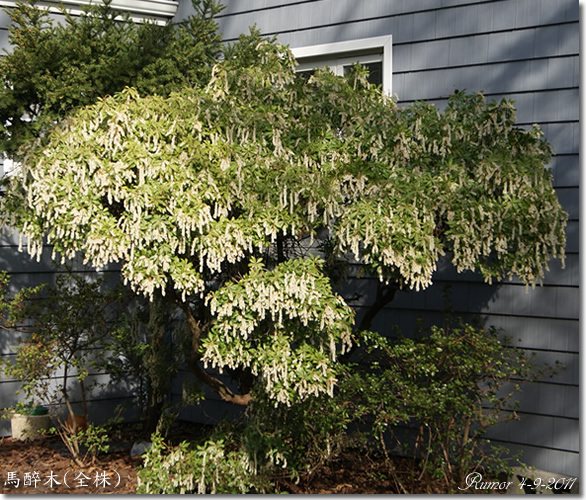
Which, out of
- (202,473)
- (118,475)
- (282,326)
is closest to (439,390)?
(282,326)

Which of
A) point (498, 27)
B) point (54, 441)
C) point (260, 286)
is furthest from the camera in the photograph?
point (54, 441)

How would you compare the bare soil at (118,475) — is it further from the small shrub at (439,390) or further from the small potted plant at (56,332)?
the small shrub at (439,390)

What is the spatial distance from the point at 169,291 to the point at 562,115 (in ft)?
11.1

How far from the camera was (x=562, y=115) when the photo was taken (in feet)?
18.2

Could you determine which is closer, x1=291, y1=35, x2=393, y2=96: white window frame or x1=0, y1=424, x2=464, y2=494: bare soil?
x1=0, y1=424, x2=464, y2=494: bare soil

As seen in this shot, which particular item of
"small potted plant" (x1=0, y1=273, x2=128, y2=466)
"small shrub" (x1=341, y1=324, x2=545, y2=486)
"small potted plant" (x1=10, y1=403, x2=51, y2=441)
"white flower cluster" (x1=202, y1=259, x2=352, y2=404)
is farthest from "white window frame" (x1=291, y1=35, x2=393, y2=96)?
"small potted plant" (x1=10, y1=403, x2=51, y2=441)

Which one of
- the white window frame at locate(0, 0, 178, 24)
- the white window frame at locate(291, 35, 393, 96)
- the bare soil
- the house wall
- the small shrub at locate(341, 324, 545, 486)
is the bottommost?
the bare soil

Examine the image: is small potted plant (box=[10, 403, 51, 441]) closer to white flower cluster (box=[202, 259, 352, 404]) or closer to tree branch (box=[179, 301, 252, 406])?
tree branch (box=[179, 301, 252, 406])

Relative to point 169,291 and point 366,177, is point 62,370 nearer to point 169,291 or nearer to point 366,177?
point 169,291

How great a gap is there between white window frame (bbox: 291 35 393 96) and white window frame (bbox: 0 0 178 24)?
1.60m

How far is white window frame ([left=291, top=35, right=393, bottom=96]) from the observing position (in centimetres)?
A: 642

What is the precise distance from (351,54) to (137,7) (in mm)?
2364

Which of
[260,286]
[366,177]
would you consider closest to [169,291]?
[260,286]

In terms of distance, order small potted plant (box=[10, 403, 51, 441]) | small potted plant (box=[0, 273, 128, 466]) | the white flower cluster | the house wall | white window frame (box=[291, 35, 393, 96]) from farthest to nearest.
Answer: small potted plant (box=[10, 403, 51, 441]), white window frame (box=[291, 35, 393, 96]), small potted plant (box=[0, 273, 128, 466]), the house wall, the white flower cluster
